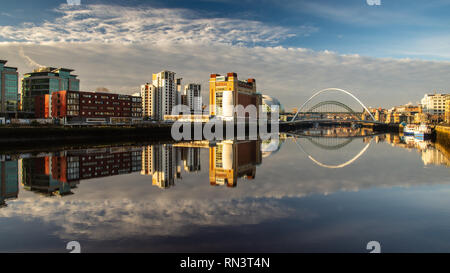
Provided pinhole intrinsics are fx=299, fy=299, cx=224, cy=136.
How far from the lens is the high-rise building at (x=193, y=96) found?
6818 inches

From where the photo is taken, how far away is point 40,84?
11462 cm

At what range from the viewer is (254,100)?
165m

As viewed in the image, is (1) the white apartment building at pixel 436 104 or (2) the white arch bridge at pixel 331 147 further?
(1) the white apartment building at pixel 436 104

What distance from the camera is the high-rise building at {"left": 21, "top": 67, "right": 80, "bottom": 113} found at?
113188mm

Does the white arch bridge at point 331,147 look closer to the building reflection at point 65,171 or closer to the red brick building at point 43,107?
the building reflection at point 65,171

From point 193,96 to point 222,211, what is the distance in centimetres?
16516

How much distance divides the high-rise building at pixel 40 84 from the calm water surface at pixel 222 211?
105 m

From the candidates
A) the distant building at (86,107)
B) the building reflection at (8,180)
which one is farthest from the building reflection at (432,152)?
the distant building at (86,107)

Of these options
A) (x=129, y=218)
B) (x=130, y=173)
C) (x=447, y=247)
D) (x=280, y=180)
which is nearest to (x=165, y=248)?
(x=129, y=218)

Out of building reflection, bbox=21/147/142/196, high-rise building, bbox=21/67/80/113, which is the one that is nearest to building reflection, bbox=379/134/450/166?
building reflection, bbox=21/147/142/196

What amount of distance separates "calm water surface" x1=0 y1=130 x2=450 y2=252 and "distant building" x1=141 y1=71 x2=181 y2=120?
11562 centimetres
